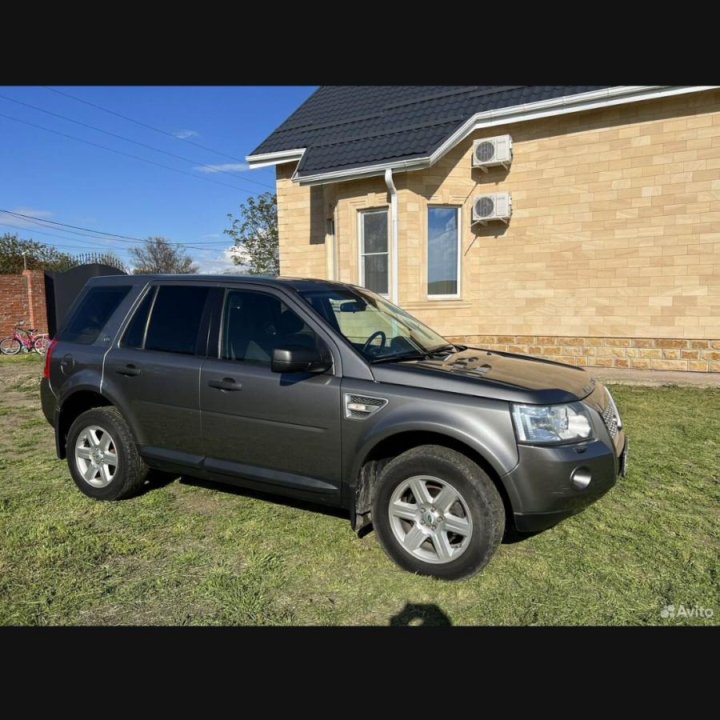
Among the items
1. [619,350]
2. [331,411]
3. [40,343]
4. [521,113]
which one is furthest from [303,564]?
[40,343]

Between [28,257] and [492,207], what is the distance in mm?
26160

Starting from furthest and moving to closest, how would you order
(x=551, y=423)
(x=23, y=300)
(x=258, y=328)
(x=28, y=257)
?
(x=28, y=257) < (x=23, y=300) < (x=258, y=328) < (x=551, y=423)

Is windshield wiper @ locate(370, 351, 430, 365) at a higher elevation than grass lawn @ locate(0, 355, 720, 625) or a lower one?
higher

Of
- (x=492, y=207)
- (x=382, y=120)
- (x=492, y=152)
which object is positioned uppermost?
(x=382, y=120)

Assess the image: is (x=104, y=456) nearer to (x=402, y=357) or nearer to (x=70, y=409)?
(x=70, y=409)

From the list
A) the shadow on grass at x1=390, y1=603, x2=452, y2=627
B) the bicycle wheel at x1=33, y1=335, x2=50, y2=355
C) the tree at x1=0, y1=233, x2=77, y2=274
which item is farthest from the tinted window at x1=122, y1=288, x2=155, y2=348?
the tree at x1=0, y1=233, x2=77, y2=274

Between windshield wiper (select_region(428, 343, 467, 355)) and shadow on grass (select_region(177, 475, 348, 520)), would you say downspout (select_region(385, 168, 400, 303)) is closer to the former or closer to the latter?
windshield wiper (select_region(428, 343, 467, 355))

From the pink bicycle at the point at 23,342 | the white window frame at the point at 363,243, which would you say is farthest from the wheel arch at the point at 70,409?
the pink bicycle at the point at 23,342

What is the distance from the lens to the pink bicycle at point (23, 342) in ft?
56.3

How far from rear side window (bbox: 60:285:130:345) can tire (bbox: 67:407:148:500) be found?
2.30ft

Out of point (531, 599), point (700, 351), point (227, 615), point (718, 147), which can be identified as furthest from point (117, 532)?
point (718, 147)

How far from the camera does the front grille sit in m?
3.54

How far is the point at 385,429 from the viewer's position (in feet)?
11.1

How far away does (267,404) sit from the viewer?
3.79m
